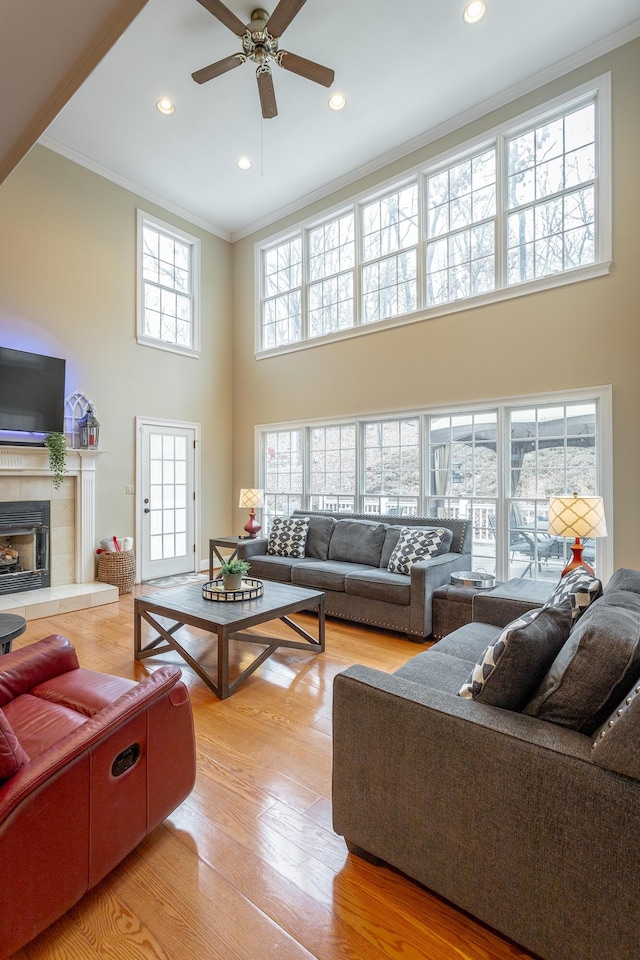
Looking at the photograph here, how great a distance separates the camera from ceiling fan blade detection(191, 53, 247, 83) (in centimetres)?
363

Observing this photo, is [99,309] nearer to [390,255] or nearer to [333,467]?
[333,467]

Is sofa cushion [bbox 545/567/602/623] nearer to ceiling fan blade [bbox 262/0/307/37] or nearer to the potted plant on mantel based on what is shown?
the potted plant on mantel

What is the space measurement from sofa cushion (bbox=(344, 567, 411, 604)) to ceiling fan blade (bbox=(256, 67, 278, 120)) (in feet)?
13.5

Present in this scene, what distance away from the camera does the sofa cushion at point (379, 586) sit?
12.7 feet

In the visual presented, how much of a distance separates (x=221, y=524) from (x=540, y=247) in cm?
537

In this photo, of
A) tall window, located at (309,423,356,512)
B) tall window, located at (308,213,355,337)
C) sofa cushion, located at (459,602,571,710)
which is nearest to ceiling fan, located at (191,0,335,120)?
tall window, located at (308,213,355,337)

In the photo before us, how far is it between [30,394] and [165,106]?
10.4 feet

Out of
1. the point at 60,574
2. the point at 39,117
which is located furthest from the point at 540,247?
the point at 60,574

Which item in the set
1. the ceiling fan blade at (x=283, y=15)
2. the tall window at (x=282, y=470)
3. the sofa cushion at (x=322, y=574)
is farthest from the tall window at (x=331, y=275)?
the sofa cushion at (x=322, y=574)

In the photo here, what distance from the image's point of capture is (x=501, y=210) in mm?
4645

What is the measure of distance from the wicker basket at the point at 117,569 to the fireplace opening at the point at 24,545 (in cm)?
54

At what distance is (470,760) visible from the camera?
1.29m

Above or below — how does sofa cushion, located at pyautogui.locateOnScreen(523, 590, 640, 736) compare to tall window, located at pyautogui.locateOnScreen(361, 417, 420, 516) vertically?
below

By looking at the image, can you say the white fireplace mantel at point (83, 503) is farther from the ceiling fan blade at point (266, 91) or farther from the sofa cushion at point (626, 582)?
the sofa cushion at point (626, 582)
